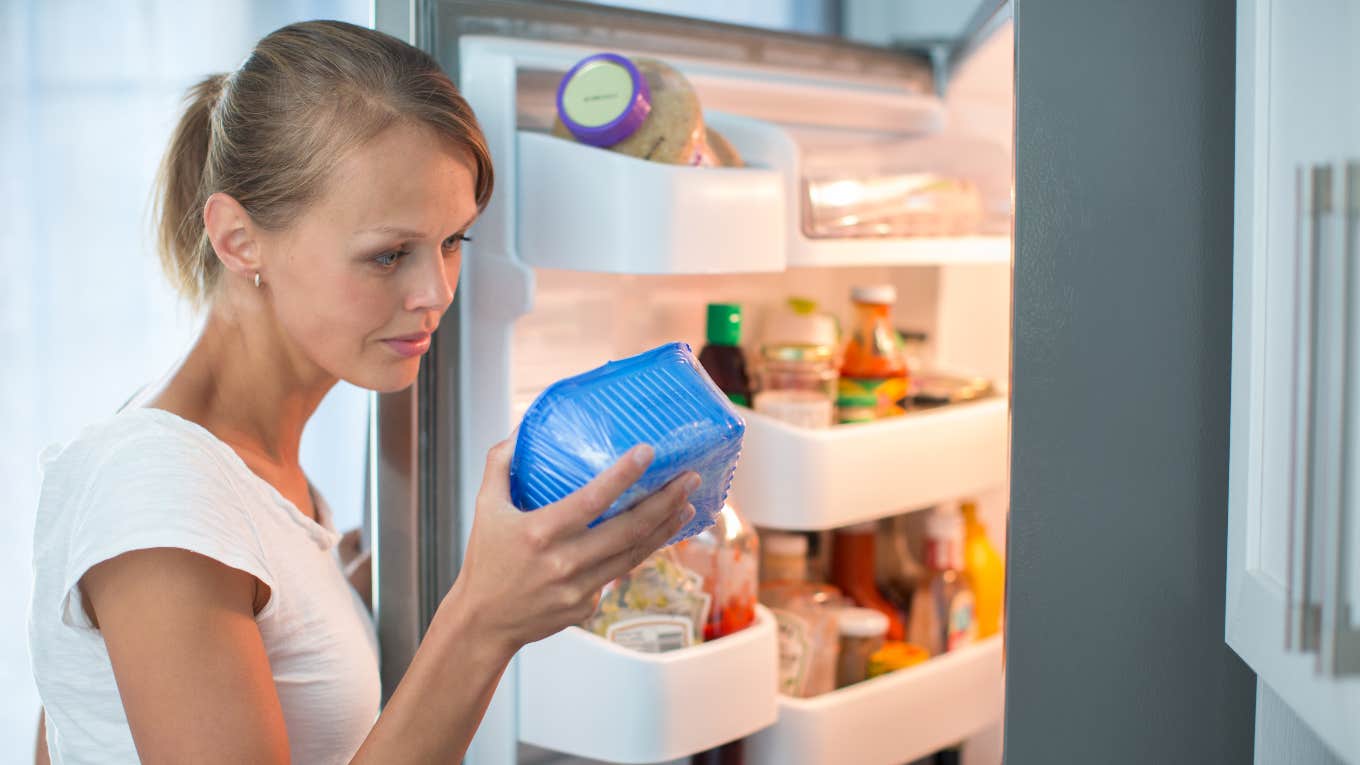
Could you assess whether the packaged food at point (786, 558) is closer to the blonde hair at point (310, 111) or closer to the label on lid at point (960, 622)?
the label on lid at point (960, 622)

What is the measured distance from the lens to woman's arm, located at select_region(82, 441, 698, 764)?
59cm

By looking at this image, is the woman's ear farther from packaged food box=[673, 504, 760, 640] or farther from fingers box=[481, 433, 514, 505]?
packaged food box=[673, 504, 760, 640]

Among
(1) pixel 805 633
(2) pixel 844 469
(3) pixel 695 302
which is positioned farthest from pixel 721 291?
(1) pixel 805 633

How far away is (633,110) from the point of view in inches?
33.5

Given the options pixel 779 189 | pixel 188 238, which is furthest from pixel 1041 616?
pixel 188 238

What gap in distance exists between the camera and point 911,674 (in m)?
1.09

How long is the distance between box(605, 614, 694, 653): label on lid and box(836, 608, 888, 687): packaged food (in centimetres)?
23

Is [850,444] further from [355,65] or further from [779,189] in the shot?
[355,65]

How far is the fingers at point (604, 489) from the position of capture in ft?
1.80

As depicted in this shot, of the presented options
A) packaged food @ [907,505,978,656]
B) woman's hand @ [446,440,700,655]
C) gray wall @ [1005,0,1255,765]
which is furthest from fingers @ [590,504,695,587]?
packaged food @ [907,505,978,656]

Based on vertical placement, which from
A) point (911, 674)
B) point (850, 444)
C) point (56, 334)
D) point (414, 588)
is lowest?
point (911, 674)

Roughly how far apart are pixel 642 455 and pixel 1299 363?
302 mm

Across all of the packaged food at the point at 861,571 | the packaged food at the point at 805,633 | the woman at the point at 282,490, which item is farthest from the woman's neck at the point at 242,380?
the packaged food at the point at 861,571

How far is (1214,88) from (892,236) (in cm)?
46
